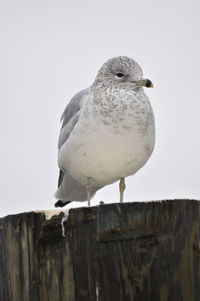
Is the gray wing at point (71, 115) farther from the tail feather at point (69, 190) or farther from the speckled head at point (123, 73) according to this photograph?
the tail feather at point (69, 190)

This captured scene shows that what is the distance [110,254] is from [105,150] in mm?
2250

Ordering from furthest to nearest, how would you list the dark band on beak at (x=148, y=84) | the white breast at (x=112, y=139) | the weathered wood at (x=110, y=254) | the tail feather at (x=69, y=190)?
the tail feather at (x=69, y=190)
the dark band on beak at (x=148, y=84)
the white breast at (x=112, y=139)
the weathered wood at (x=110, y=254)

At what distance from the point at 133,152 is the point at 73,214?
218cm

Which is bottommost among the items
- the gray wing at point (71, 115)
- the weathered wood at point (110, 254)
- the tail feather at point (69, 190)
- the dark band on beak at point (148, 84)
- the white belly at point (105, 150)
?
the weathered wood at point (110, 254)

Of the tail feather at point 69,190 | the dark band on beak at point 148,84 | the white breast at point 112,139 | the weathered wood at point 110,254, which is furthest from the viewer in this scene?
the tail feather at point 69,190

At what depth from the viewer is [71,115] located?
19.8ft

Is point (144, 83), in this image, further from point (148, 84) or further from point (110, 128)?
point (110, 128)

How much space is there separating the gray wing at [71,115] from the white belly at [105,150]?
21cm

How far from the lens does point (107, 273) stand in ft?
10.3

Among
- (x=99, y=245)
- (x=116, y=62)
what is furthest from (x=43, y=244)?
(x=116, y=62)

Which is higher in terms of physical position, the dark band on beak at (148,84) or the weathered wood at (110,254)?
the dark band on beak at (148,84)

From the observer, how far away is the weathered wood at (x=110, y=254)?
3131mm

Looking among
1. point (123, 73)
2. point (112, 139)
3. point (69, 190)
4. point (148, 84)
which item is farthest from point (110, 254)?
point (69, 190)

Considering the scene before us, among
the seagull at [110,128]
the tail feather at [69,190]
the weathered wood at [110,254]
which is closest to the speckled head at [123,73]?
the seagull at [110,128]
